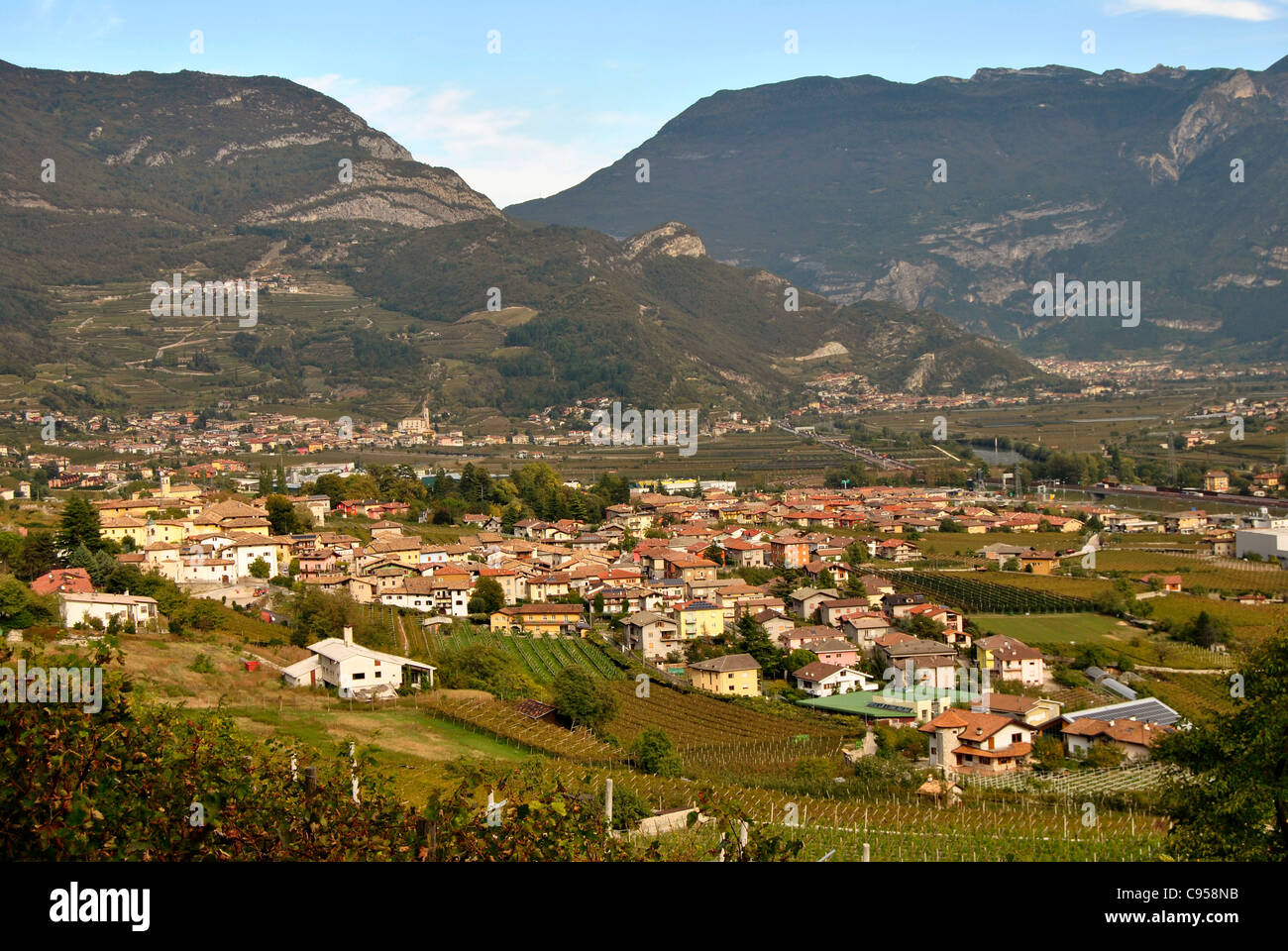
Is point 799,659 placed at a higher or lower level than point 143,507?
lower

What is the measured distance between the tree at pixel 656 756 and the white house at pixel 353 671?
14.7 ft

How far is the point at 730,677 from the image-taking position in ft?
76.8

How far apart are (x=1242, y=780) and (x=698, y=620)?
Answer: 2186 cm

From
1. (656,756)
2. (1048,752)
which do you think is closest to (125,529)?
(656,756)

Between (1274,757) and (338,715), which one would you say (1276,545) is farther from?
(1274,757)

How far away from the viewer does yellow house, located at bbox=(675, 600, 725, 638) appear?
88.6 feet

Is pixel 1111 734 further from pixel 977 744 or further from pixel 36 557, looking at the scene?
pixel 36 557

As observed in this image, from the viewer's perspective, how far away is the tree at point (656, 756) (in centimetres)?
1554

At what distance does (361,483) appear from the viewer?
41156mm

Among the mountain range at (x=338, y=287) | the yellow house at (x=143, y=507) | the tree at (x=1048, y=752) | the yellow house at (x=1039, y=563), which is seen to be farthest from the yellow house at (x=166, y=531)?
the mountain range at (x=338, y=287)

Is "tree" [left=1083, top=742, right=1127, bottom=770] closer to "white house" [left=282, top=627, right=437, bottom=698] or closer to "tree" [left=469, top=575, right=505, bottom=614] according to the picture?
"white house" [left=282, top=627, right=437, bottom=698]

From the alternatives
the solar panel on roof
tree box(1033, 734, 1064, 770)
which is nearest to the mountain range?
the solar panel on roof

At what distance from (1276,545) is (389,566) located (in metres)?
26.0
